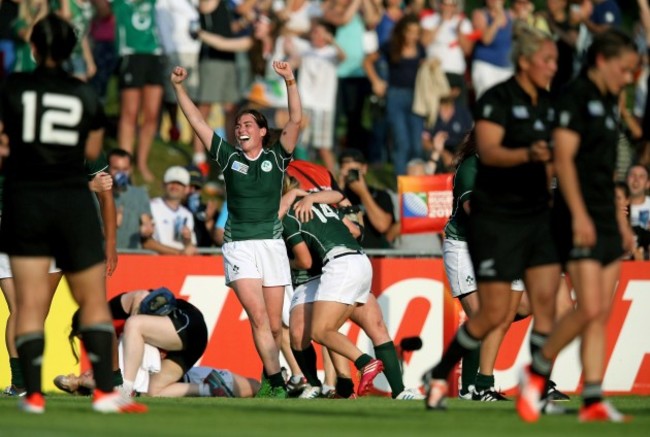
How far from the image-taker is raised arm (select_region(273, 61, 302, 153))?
1288cm

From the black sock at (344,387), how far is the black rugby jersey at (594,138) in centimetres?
515

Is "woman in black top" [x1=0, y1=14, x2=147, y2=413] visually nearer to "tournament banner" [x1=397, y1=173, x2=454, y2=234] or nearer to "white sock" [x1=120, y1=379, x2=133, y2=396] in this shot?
"white sock" [x1=120, y1=379, x2=133, y2=396]

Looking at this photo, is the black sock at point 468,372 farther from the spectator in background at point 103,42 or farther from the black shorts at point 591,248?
the spectator in background at point 103,42

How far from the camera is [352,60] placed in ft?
68.8

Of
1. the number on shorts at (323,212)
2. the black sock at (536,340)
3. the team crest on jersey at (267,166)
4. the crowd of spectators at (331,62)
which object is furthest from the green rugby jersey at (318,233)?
the crowd of spectators at (331,62)

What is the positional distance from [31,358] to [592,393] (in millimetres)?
3553

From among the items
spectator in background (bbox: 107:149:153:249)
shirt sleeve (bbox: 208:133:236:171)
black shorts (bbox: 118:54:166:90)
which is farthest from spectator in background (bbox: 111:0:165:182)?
shirt sleeve (bbox: 208:133:236:171)

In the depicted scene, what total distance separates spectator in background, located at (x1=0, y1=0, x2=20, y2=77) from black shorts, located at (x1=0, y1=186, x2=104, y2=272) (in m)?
9.96

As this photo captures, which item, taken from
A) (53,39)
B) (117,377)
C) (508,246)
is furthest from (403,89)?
(53,39)

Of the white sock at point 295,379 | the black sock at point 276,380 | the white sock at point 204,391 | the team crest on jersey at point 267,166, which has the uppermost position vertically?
the team crest on jersey at point 267,166

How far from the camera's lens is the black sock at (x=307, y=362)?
1398cm

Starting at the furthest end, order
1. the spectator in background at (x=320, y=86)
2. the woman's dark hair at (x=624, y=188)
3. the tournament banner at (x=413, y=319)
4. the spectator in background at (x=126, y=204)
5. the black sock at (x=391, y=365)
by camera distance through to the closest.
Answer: the spectator in background at (x=320, y=86) < the spectator in background at (x=126, y=204) < the woman's dark hair at (x=624, y=188) < the tournament banner at (x=413, y=319) < the black sock at (x=391, y=365)

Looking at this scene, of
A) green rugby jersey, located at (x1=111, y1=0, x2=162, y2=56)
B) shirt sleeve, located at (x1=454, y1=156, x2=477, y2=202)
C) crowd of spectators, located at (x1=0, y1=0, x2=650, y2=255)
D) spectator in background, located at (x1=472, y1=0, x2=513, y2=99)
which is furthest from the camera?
spectator in background, located at (x1=472, y1=0, x2=513, y2=99)

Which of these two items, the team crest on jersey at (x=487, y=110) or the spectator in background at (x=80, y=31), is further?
the spectator in background at (x=80, y=31)
